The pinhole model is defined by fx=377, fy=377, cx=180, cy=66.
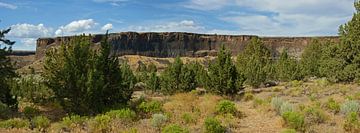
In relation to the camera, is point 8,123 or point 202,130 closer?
point 202,130

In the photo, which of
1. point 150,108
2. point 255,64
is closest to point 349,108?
point 150,108

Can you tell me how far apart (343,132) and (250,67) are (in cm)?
2908

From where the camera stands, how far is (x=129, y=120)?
44.0 feet

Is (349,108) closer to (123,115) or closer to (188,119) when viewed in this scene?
(188,119)

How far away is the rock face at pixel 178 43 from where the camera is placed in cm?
14425

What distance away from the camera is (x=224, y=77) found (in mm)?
24219

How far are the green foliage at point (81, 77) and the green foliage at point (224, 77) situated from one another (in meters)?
8.64

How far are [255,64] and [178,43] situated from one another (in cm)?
11225

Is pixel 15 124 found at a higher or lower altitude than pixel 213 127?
lower

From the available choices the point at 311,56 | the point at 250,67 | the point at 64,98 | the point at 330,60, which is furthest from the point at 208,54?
the point at 64,98

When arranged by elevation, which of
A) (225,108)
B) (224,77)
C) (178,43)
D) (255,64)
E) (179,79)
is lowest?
(179,79)

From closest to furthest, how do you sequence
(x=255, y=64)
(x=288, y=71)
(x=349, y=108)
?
1. (x=349, y=108)
2. (x=255, y=64)
3. (x=288, y=71)

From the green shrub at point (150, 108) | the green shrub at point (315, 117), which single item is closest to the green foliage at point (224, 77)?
the green shrub at point (150, 108)

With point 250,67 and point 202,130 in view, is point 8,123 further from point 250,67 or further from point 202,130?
point 250,67
